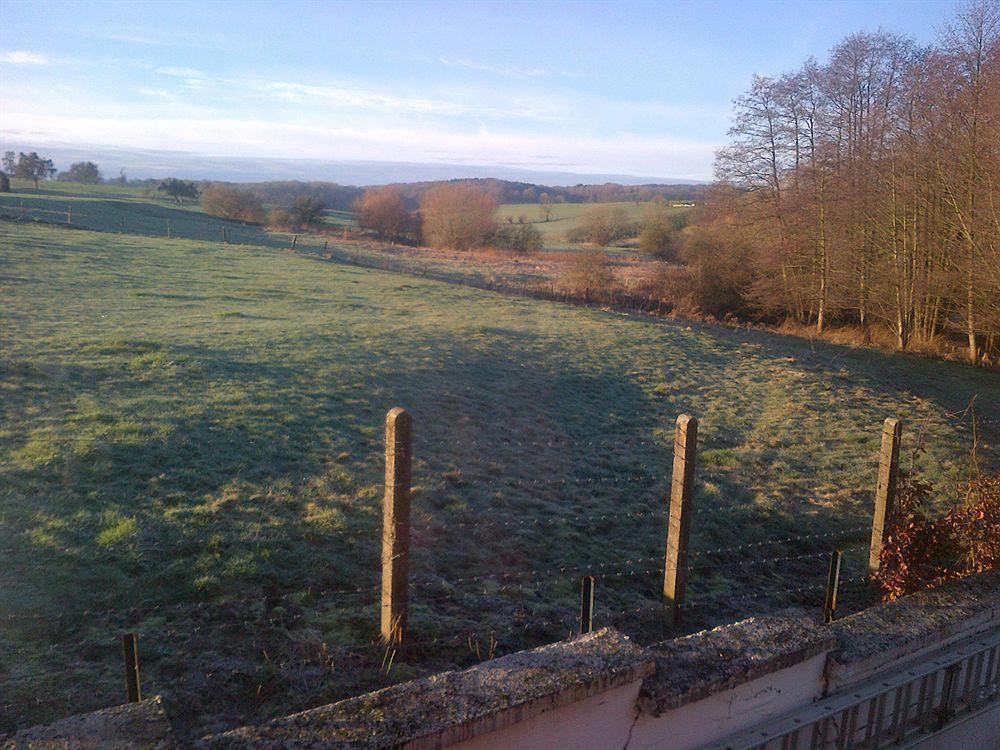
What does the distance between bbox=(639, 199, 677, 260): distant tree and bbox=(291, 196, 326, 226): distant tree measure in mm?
29362

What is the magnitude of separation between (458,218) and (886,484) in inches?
2275

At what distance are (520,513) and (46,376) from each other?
7525mm

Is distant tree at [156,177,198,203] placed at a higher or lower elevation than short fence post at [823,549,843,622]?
higher

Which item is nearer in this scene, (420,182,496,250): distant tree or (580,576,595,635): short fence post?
(580,576,595,635): short fence post

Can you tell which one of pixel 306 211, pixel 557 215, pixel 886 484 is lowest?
pixel 886 484

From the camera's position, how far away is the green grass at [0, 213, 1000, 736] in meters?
5.12

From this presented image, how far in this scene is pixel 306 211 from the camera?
64.2 m

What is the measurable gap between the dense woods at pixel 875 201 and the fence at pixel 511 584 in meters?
16.6

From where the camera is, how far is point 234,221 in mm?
63500

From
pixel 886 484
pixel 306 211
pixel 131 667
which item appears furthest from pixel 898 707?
pixel 306 211

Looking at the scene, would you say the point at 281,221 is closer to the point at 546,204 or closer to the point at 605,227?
the point at 605,227

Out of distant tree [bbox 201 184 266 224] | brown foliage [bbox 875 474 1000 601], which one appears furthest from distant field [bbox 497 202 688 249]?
brown foliage [bbox 875 474 1000 601]

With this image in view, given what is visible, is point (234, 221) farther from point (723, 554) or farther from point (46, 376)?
point (723, 554)

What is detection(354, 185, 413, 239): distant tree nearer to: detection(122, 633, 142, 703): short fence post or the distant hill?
the distant hill
